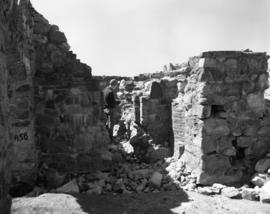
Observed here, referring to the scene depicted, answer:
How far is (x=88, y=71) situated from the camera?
250 inches

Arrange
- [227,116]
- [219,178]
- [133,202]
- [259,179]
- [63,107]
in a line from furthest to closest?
1. [63,107]
2. [227,116]
3. [219,178]
4. [259,179]
5. [133,202]

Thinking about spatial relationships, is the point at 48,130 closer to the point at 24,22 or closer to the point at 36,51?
the point at 36,51

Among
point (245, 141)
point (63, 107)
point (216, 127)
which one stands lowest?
point (245, 141)

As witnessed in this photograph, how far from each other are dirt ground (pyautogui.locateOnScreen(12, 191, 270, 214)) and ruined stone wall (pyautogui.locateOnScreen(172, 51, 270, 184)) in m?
0.81

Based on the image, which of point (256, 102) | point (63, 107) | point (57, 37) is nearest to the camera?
point (256, 102)

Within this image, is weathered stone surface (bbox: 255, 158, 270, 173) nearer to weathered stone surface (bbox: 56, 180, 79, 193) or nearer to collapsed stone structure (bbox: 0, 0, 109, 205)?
collapsed stone structure (bbox: 0, 0, 109, 205)

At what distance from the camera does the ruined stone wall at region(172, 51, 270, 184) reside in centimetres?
562

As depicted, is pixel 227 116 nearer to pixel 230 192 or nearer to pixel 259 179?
pixel 259 179

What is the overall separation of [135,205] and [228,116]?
90.6 inches

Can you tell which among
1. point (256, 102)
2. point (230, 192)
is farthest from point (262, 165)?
point (256, 102)

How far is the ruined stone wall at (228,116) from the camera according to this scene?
5.62 m

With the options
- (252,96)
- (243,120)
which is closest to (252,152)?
(243,120)

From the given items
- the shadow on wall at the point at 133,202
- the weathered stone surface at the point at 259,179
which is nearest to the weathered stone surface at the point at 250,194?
the weathered stone surface at the point at 259,179

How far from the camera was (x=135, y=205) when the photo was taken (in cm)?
475
